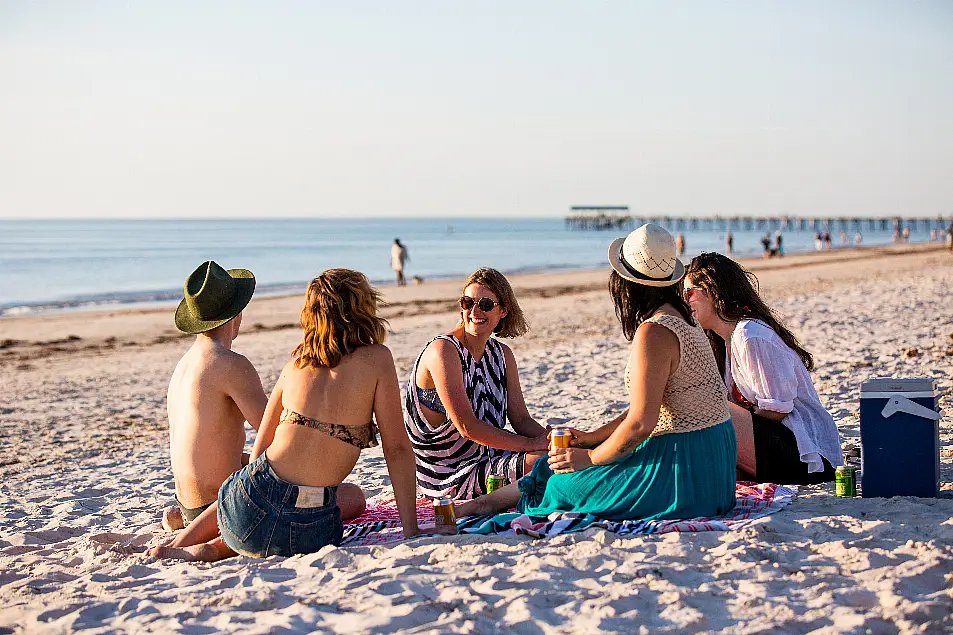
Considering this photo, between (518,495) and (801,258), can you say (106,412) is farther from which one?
(801,258)

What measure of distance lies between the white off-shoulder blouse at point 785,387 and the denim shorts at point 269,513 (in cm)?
204

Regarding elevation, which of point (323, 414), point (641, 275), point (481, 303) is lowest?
point (323, 414)

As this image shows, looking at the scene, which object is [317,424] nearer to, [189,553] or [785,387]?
[189,553]

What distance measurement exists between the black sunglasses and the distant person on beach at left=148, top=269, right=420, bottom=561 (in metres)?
0.77

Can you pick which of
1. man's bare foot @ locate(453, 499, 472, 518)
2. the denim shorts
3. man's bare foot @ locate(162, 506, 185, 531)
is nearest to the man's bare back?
man's bare foot @ locate(162, 506, 185, 531)

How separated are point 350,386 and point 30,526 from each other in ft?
7.56

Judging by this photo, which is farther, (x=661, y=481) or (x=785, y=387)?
(x=785, y=387)

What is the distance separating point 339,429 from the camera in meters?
3.57

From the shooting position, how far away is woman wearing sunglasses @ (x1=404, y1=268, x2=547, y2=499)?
4191 millimetres

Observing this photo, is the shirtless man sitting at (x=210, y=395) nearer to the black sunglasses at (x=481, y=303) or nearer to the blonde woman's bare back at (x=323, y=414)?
the blonde woman's bare back at (x=323, y=414)

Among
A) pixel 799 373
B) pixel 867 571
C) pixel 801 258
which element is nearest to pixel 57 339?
pixel 799 373

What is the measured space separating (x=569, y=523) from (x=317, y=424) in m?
1.06

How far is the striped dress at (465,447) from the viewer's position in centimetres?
438

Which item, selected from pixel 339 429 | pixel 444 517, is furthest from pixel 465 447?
pixel 339 429
